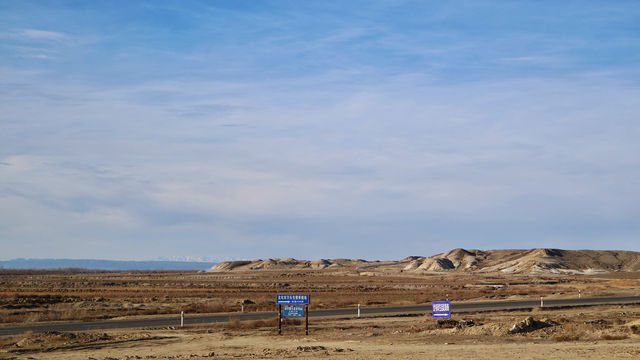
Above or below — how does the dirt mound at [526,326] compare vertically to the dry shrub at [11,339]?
above

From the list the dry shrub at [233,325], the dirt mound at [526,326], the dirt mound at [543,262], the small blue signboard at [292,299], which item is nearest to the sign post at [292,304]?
the small blue signboard at [292,299]

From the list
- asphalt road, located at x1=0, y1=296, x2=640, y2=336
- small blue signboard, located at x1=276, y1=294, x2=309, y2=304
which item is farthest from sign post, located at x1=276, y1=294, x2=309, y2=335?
asphalt road, located at x1=0, y1=296, x2=640, y2=336

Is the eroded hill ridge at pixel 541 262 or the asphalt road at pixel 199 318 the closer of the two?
the asphalt road at pixel 199 318

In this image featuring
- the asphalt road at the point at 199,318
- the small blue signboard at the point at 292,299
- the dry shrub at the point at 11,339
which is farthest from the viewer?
the asphalt road at the point at 199,318

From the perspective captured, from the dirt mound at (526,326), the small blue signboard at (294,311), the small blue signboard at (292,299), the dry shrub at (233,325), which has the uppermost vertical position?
the small blue signboard at (292,299)

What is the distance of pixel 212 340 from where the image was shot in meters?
29.6

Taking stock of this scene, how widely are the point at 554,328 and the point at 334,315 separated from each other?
18189 millimetres

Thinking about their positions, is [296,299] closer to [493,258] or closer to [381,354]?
[381,354]

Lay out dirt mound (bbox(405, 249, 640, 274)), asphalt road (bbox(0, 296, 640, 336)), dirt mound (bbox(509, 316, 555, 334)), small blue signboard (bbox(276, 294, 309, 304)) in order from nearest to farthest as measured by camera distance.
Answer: dirt mound (bbox(509, 316, 555, 334)) < small blue signboard (bbox(276, 294, 309, 304)) < asphalt road (bbox(0, 296, 640, 336)) < dirt mound (bbox(405, 249, 640, 274))

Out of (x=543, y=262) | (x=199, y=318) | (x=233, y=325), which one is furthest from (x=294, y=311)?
(x=543, y=262)

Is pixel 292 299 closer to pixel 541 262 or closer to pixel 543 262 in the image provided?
pixel 541 262

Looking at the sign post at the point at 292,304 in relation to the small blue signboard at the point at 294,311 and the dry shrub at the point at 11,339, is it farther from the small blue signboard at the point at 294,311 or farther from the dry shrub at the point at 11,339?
the dry shrub at the point at 11,339

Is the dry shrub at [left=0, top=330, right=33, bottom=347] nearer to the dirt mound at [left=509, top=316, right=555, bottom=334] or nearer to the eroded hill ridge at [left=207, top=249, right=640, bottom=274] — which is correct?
the dirt mound at [left=509, top=316, right=555, bottom=334]

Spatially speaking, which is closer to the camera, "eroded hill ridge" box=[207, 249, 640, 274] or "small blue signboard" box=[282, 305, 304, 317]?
"small blue signboard" box=[282, 305, 304, 317]
